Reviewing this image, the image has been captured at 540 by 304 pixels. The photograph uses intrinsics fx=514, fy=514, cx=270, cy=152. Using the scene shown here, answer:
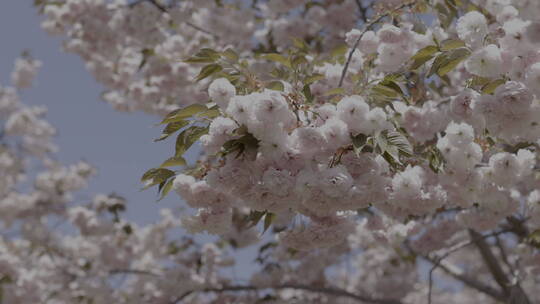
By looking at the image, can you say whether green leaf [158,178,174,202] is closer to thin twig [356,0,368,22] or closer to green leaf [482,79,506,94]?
green leaf [482,79,506,94]

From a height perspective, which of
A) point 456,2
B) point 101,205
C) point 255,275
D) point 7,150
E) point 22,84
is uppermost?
point 22,84

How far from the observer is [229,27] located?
214 inches

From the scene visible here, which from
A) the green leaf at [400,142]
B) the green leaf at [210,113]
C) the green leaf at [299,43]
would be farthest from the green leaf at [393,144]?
the green leaf at [299,43]

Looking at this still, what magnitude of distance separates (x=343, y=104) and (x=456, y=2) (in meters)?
1.37

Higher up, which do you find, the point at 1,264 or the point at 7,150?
the point at 7,150

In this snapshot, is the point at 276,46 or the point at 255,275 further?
the point at 276,46

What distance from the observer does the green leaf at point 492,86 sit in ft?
5.54

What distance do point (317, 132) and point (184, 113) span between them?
459 mm

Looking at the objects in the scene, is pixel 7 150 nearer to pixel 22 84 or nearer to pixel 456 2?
pixel 22 84

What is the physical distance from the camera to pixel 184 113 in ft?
5.54

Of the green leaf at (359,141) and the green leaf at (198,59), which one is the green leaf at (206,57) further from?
the green leaf at (359,141)

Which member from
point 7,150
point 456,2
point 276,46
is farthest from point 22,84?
point 456,2

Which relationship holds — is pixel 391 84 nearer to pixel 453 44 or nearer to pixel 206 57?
pixel 453 44

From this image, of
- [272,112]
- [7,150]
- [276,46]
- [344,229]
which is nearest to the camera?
[272,112]
